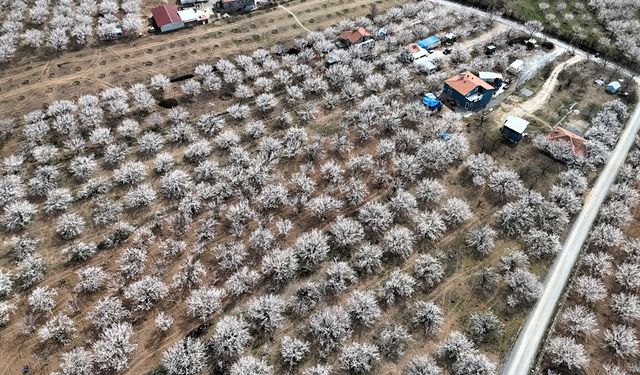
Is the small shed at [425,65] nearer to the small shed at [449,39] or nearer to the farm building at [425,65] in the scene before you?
the farm building at [425,65]

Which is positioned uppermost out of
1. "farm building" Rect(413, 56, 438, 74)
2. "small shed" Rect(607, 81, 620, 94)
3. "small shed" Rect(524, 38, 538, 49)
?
"farm building" Rect(413, 56, 438, 74)

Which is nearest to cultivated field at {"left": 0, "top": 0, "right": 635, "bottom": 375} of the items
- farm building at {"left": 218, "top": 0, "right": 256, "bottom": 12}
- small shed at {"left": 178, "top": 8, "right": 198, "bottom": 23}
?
small shed at {"left": 178, "top": 8, "right": 198, "bottom": 23}

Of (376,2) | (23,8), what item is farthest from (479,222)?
(23,8)

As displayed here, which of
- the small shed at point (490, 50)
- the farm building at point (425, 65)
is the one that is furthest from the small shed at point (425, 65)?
the small shed at point (490, 50)

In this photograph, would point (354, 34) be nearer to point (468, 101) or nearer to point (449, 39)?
point (449, 39)

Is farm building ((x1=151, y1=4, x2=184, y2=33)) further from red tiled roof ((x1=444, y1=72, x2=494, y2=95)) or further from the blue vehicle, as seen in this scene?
red tiled roof ((x1=444, y1=72, x2=494, y2=95))

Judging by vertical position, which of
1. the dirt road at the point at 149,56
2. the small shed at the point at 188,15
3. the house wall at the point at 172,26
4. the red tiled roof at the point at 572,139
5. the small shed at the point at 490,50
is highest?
the small shed at the point at 188,15

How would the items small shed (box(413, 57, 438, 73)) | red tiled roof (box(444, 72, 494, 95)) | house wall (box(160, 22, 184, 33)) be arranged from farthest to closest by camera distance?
house wall (box(160, 22, 184, 33)) → small shed (box(413, 57, 438, 73)) → red tiled roof (box(444, 72, 494, 95))
